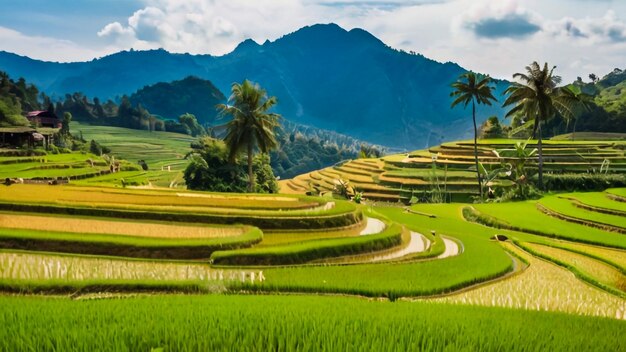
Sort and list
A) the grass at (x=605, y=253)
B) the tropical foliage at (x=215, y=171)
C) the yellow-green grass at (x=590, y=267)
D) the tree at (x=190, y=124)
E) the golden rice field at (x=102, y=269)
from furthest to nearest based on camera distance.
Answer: the tree at (x=190, y=124), the tropical foliage at (x=215, y=171), the grass at (x=605, y=253), the yellow-green grass at (x=590, y=267), the golden rice field at (x=102, y=269)

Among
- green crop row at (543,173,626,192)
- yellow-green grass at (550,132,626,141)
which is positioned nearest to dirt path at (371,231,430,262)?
green crop row at (543,173,626,192)

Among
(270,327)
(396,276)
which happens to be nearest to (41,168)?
(396,276)

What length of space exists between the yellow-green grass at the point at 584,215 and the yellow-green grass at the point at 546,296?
1200 cm

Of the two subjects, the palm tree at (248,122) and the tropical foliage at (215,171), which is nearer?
the palm tree at (248,122)

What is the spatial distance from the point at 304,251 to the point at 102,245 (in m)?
5.29

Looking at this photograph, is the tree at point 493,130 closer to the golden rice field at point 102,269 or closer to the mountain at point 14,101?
the mountain at point 14,101

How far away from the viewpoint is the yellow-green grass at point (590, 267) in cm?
1339

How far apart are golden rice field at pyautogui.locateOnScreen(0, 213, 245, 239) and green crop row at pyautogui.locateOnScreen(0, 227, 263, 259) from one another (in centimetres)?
117

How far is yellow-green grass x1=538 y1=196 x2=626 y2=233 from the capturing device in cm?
2308

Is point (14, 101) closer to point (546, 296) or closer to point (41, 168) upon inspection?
point (41, 168)

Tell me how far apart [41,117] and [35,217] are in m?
78.8

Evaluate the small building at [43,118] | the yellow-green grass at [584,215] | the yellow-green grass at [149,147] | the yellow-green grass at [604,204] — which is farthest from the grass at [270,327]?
the small building at [43,118]

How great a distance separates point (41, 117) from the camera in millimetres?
83188

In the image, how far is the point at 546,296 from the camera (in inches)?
421
